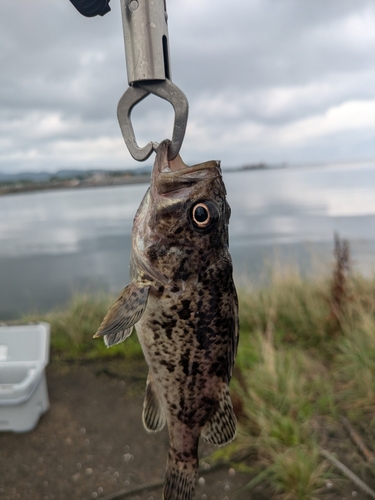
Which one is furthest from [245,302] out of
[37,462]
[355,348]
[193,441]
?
[193,441]

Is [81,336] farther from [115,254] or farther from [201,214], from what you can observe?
[115,254]

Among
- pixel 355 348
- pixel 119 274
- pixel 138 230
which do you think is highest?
pixel 138 230

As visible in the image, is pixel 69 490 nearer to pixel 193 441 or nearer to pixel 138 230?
pixel 193 441

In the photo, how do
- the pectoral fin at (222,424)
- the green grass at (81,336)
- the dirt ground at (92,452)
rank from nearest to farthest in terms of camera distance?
the pectoral fin at (222,424)
the dirt ground at (92,452)
the green grass at (81,336)

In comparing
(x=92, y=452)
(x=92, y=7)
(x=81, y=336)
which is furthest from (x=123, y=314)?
(x=81, y=336)

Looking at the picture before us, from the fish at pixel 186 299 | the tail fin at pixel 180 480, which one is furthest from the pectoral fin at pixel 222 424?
the tail fin at pixel 180 480

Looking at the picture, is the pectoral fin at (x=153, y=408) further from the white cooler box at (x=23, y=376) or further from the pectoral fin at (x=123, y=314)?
the white cooler box at (x=23, y=376)

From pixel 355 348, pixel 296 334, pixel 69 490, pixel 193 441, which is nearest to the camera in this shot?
pixel 193 441
